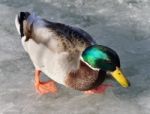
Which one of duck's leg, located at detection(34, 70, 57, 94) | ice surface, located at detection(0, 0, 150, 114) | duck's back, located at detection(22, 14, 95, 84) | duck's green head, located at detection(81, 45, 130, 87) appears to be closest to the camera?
duck's green head, located at detection(81, 45, 130, 87)

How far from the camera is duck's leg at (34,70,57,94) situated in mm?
4398

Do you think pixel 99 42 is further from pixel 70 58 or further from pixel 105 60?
pixel 105 60

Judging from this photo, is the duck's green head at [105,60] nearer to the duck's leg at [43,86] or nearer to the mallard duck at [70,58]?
the mallard duck at [70,58]

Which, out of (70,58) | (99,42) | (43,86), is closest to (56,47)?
(70,58)

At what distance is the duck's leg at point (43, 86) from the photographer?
440 centimetres

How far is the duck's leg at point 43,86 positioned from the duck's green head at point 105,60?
586 mm

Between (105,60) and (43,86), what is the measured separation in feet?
2.61

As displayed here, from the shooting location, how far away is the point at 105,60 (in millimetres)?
3854

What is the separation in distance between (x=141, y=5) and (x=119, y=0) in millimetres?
296

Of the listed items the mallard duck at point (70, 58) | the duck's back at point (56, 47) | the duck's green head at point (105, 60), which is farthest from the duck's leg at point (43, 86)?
the duck's green head at point (105, 60)

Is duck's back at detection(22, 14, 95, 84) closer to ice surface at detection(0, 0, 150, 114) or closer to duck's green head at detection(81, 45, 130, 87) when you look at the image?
duck's green head at detection(81, 45, 130, 87)

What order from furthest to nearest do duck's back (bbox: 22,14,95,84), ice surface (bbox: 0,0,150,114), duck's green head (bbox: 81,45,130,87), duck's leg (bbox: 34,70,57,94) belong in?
1. duck's leg (bbox: 34,70,57,94)
2. ice surface (bbox: 0,0,150,114)
3. duck's back (bbox: 22,14,95,84)
4. duck's green head (bbox: 81,45,130,87)

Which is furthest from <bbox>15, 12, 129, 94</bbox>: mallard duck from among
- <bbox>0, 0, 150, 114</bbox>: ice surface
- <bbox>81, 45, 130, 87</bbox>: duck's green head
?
<bbox>0, 0, 150, 114</bbox>: ice surface

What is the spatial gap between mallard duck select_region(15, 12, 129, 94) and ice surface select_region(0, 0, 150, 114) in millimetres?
151
